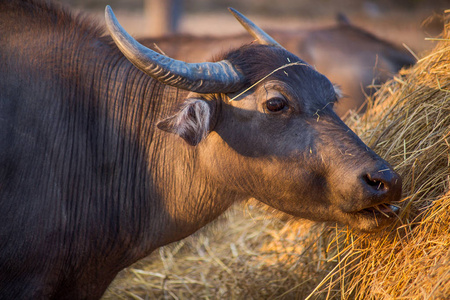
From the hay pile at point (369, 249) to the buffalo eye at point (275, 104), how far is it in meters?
1.01

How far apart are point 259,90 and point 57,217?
5.76 ft

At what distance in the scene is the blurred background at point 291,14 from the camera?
15430 mm

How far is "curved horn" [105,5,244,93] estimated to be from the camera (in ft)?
11.1

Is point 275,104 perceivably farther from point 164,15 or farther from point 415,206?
point 164,15

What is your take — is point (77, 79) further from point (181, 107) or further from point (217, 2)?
point (217, 2)

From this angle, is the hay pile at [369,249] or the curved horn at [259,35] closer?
the hay pile at [369,249]

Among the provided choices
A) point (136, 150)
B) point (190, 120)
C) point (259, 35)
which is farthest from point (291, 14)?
point (190, 120)

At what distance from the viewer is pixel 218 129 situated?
3.73 m

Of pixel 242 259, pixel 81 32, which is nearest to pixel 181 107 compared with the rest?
pixel 81 32

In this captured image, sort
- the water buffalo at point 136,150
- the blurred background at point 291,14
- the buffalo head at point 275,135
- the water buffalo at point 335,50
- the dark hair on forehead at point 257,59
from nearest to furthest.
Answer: the buffalo head at point 275,135
the water buffalo at point 136,150
the dark hair on forehead at point 257,59
the water buffalo at point 335,50
the blurred background at point 291,14

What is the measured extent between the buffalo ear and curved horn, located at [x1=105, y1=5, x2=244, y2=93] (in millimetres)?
127

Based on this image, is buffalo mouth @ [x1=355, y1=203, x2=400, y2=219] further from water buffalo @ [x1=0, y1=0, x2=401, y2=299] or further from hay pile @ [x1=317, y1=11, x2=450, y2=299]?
hay pile @ [x1=317, y1=11, x2=450, y2=299]

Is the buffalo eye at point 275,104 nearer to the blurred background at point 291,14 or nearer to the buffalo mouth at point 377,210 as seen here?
the buffalo mouth at point 377,210

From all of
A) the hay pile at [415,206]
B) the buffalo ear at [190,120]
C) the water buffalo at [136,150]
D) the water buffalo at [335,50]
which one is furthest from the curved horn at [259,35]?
the water buffalo at [335,50]
